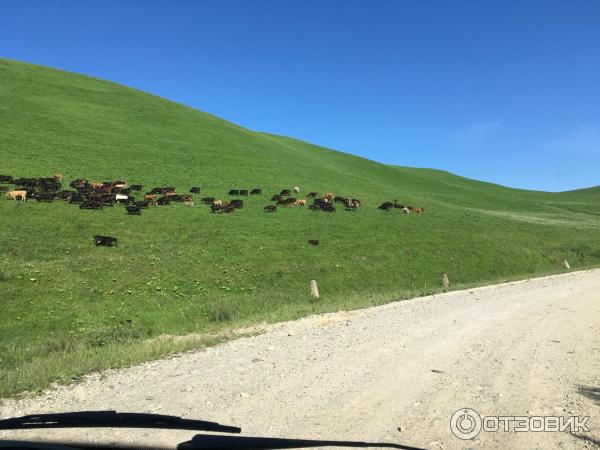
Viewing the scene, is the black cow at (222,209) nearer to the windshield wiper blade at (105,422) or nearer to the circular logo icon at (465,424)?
the circular logo icon at (465,424)

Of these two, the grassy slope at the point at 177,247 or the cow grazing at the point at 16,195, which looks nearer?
the grassy slope at the point at 177,247

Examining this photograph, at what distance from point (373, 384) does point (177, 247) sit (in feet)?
73.9

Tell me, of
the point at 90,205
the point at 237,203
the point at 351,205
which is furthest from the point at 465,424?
the point at 351,205

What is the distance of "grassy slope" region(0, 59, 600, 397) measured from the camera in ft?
53.7

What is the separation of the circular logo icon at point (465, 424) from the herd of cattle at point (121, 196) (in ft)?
104

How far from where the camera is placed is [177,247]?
28344 mm

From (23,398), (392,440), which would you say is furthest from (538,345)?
(23,398)

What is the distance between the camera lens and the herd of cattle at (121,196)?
3428cm

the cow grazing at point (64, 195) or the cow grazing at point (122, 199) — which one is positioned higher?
the cow grazing at point (122, 199)

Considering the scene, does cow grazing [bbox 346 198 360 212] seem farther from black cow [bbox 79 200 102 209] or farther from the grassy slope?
black cow [bbox 79 200 102 209]

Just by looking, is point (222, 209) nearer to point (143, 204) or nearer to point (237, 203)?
point (237, 203)

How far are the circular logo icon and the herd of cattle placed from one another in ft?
104

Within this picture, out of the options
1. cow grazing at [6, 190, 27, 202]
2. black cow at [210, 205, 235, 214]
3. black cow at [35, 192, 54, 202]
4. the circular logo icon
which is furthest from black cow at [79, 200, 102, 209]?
the circular logo icon

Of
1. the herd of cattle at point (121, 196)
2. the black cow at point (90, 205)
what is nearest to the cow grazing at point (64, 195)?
the herd of cattle at point (121, 196)
